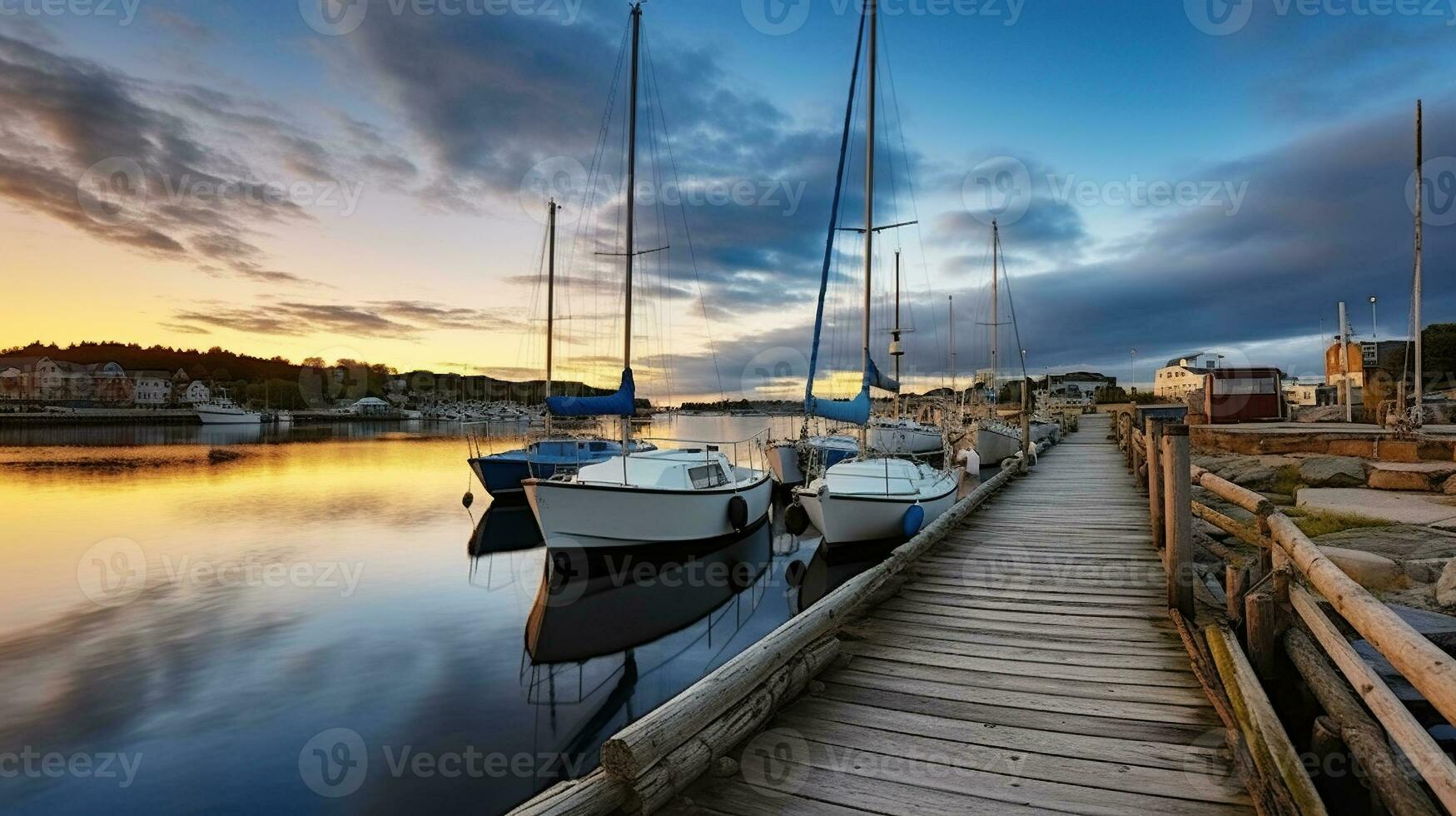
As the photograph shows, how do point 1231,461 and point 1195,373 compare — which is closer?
point 1231,461

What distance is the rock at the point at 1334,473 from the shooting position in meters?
15.4

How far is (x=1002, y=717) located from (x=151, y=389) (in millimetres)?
176735

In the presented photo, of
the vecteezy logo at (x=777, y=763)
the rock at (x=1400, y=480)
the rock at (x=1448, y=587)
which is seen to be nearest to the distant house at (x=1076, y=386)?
the rock at (x=1400, y=480)

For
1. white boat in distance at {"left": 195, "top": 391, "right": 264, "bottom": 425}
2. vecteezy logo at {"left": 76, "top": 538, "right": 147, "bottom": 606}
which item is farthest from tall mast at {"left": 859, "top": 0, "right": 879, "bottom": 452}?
white boat in distance at {"left": 195, "top": 391, "right": 264, "bottom": 425}

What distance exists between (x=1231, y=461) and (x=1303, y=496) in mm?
5195

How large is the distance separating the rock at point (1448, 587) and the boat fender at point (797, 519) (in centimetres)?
896

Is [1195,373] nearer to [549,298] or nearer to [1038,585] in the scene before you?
[549,298]

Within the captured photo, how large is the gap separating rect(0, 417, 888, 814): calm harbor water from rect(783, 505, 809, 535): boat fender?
981 mm

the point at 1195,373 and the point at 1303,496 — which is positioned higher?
the point at 1195,373

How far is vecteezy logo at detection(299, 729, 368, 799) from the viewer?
6.21 metres

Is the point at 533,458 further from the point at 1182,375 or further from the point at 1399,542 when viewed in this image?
the point at 1182,375

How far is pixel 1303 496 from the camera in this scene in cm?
1385

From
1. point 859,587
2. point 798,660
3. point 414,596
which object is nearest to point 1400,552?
point 859,587

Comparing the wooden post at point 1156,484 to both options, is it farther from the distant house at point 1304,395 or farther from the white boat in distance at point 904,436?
the distant house at point 1304,395
